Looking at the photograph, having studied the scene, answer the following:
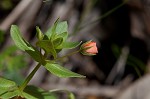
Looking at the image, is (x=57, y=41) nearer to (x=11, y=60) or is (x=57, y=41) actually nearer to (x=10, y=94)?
(x=10, y=94)

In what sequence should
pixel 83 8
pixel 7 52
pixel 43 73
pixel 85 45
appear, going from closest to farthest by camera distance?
pixel 85 45, pixel 7 52, pixel 43 73, pixel 83 8

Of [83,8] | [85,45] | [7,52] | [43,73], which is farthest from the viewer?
[83,8]

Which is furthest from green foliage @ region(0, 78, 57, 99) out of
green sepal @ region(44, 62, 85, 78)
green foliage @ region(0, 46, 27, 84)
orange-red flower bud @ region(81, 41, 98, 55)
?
green foliage @ region(0, 46, 27, 84)

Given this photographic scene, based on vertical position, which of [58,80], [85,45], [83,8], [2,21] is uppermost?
[85,45]

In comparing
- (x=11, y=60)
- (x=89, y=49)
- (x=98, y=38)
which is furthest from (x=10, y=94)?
(x=98, y=38)

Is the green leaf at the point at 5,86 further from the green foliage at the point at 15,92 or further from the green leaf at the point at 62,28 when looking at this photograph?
the green leaf at the point at 62,28

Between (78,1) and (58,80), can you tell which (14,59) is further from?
(78,1)

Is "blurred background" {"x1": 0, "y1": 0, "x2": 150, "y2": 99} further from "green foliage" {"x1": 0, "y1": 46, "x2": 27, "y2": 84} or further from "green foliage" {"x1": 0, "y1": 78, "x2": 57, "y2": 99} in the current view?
"green foliage" {"x1": 0, "y1": 78, "x2": 57, "y2": 99}

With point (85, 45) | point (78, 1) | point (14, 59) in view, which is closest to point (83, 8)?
point (78, 1)
